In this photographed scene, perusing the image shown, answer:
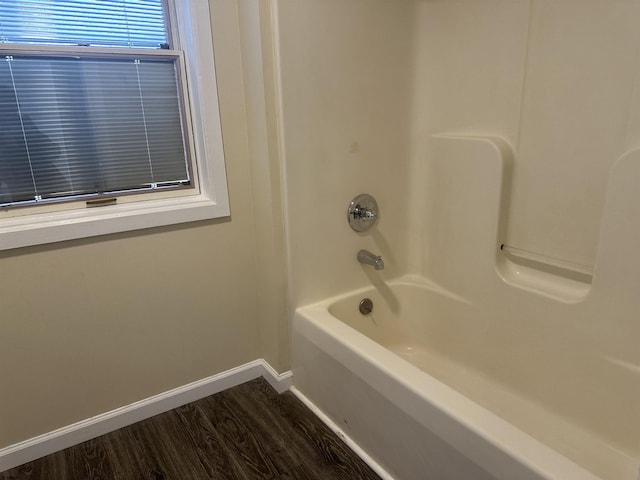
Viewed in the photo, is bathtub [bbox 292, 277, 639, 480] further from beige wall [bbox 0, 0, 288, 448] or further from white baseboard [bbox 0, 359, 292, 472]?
beige wall [bbox 0, 0, 288, 448]

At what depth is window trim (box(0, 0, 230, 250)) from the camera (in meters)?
1.49

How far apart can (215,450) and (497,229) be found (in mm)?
1418

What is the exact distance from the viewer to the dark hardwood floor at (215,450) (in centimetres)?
156

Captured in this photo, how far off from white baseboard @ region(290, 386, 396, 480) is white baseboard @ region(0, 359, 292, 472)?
0.38 feet

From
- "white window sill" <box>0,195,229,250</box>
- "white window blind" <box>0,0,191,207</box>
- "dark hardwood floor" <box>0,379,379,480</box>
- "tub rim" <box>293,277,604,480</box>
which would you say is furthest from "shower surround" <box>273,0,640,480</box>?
"white window blind" <box>0,0,191,207</box>

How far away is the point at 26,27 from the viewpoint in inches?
57.3

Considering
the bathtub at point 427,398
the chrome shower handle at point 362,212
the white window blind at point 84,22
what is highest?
the white window blind at point 84,22

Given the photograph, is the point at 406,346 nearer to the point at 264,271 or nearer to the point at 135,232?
the point at 264,271

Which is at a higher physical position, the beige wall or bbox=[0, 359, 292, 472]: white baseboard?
the beige wall

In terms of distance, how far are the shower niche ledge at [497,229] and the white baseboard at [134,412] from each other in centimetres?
98

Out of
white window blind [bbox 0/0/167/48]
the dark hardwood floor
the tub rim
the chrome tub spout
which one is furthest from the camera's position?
the chrome tub spout

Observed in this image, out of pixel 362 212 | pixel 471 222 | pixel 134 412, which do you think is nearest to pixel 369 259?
pixel 362 212

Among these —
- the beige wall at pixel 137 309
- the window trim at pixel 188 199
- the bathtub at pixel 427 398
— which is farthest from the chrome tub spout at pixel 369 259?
the window trim at pixel 188 199

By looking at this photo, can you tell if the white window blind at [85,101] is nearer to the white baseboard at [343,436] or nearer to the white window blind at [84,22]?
the white window blind at [84,22]
